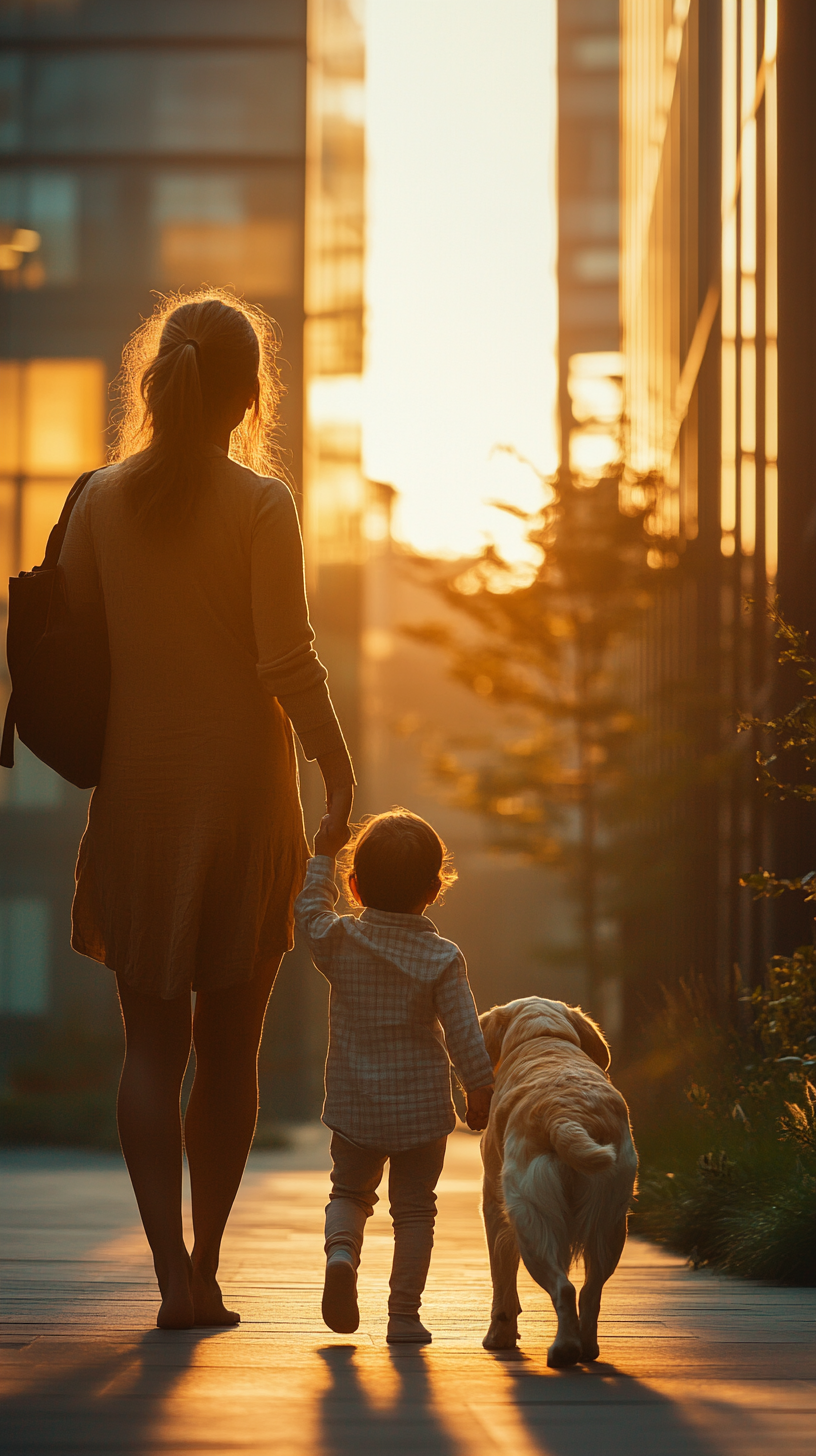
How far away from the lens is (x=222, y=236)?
15.0 meters

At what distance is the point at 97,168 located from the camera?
15086 mm

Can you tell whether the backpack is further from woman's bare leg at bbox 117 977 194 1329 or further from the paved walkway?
the paved walkway

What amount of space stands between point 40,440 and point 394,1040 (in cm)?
1216

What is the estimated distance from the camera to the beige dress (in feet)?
11.5

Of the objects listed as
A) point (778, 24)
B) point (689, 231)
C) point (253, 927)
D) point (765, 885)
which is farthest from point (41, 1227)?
point (689, 231)

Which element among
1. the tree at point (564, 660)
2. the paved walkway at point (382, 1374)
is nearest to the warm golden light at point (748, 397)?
the tree at point (564, 660)

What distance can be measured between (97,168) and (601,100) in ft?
90.9

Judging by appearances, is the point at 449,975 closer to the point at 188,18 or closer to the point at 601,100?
the point at 188,18

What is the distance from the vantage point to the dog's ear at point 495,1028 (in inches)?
155

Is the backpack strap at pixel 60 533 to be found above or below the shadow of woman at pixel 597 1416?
above

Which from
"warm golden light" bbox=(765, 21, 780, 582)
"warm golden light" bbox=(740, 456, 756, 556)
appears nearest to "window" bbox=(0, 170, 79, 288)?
"warm golden light" bbox=(740, 456, 756, 556)

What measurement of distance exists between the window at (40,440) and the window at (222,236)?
1.24 meters

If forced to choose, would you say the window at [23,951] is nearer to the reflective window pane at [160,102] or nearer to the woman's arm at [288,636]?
the reflective window pane at [160,102]

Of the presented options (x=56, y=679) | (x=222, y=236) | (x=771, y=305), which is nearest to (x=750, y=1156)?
(x=56, y=679)
